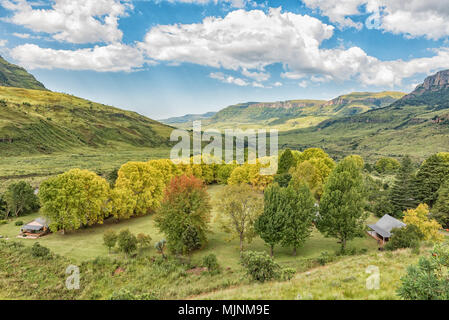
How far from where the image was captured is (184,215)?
31391mm

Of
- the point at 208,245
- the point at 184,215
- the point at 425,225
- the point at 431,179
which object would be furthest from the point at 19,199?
the point at 431,179

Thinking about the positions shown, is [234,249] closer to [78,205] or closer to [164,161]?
[78,205]

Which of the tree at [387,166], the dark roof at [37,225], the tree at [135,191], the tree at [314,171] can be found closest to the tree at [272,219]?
the tree at [314,171]

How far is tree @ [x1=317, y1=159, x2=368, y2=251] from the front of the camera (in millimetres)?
29203

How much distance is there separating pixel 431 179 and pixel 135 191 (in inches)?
2578

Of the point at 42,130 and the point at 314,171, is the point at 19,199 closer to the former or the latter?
the point at 314,171

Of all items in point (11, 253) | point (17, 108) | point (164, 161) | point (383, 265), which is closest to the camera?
point (383, 265)

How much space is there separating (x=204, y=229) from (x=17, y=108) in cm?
19721

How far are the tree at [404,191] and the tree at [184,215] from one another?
142ft

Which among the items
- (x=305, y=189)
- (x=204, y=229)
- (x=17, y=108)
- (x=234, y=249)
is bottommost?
(x=234, y=249)

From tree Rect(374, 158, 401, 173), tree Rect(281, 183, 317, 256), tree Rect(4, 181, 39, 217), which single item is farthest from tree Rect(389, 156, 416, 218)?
tree Rect(4, 181, 39, 217)
